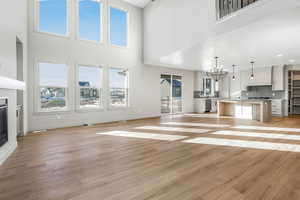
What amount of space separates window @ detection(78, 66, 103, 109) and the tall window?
1.42 meters

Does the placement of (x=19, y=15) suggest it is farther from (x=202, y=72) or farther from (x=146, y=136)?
(x=202, y=72)

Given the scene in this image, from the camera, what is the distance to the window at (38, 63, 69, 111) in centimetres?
565

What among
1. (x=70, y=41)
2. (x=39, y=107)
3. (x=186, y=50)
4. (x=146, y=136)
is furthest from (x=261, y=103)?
(x=39, y=107)

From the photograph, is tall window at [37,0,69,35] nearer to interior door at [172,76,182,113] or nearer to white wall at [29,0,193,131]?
white wall at [29,0,193,131]

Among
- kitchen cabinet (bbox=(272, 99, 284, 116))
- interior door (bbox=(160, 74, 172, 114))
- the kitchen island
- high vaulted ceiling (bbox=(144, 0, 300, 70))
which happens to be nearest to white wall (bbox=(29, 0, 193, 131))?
interior door (bbox=(160, 74, 172, 114))

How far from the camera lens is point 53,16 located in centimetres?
584

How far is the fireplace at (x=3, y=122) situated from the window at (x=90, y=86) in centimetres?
311

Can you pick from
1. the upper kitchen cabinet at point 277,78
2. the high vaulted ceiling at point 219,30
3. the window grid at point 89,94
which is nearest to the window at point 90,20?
the window grid at point 89,94

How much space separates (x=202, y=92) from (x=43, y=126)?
29.2 ft

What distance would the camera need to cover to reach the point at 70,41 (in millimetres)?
6094

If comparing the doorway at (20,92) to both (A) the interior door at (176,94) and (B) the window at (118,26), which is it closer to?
(B) the window at (118,26)

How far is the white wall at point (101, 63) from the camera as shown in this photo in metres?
5.48

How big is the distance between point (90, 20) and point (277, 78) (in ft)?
30.2

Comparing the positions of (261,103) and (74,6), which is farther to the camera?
(261,103)
